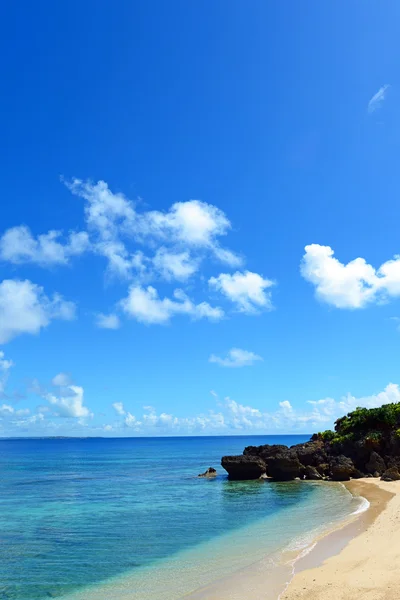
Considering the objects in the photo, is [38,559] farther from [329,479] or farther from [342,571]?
[329,479]

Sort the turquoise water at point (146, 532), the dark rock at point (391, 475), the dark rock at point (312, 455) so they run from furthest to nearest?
the dark rock at point (312, 455) → the dark rock at point (391, 475) → the turquoise water at point (146, 532)

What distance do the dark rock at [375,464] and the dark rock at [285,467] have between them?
7727 mm

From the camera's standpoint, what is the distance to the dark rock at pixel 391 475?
47500 mm

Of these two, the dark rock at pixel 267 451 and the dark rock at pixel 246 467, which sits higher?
the dark rock at pixel 267 451

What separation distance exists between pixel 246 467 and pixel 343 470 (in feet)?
39.7

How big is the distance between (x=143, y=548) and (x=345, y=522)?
1292 cm

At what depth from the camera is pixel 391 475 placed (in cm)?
4778

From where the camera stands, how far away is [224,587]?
18.5 m

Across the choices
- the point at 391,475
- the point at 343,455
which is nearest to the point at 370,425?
the point at 343,455

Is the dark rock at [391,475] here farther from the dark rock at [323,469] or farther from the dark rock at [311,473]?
the dark rock at [311,473]

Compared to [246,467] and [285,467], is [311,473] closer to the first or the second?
[285,467]

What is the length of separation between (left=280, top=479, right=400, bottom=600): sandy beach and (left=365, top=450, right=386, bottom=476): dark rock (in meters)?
23.5

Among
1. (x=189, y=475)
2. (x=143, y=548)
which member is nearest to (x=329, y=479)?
(x=189, y=475)

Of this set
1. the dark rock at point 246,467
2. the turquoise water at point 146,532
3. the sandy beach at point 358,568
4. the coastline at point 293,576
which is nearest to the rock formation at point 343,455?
the dark rock at point 246,467
